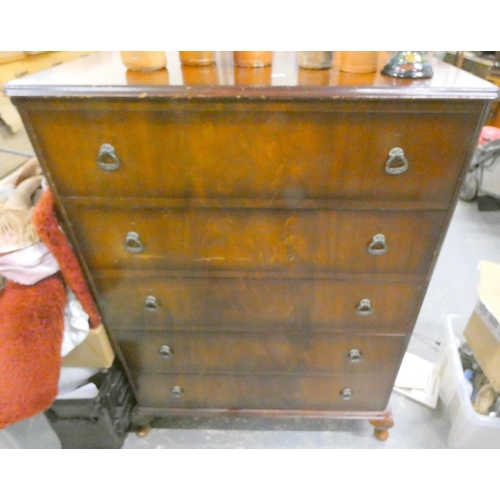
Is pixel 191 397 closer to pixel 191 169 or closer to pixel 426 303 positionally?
pixel 191 169

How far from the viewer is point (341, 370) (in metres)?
1.05

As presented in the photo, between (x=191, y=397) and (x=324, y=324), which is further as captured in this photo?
(x=191, y=397)

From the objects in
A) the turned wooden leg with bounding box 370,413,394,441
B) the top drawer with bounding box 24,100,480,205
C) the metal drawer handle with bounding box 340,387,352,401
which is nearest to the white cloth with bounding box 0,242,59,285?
the top drawer with bounding box 24,100,480,205

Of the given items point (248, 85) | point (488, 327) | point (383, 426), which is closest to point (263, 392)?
point (383, 426)

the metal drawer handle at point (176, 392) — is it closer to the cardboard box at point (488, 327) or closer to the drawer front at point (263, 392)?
the drawer front at point (263, 392)

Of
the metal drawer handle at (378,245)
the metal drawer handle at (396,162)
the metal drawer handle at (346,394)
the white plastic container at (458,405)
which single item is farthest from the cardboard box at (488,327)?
the metal drawer handle at (396,162)

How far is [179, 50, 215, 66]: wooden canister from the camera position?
71 centimetres

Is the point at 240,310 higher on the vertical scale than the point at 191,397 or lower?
higher

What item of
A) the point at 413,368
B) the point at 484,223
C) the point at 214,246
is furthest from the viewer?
the point at 484,223

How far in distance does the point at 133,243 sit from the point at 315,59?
525 mm
